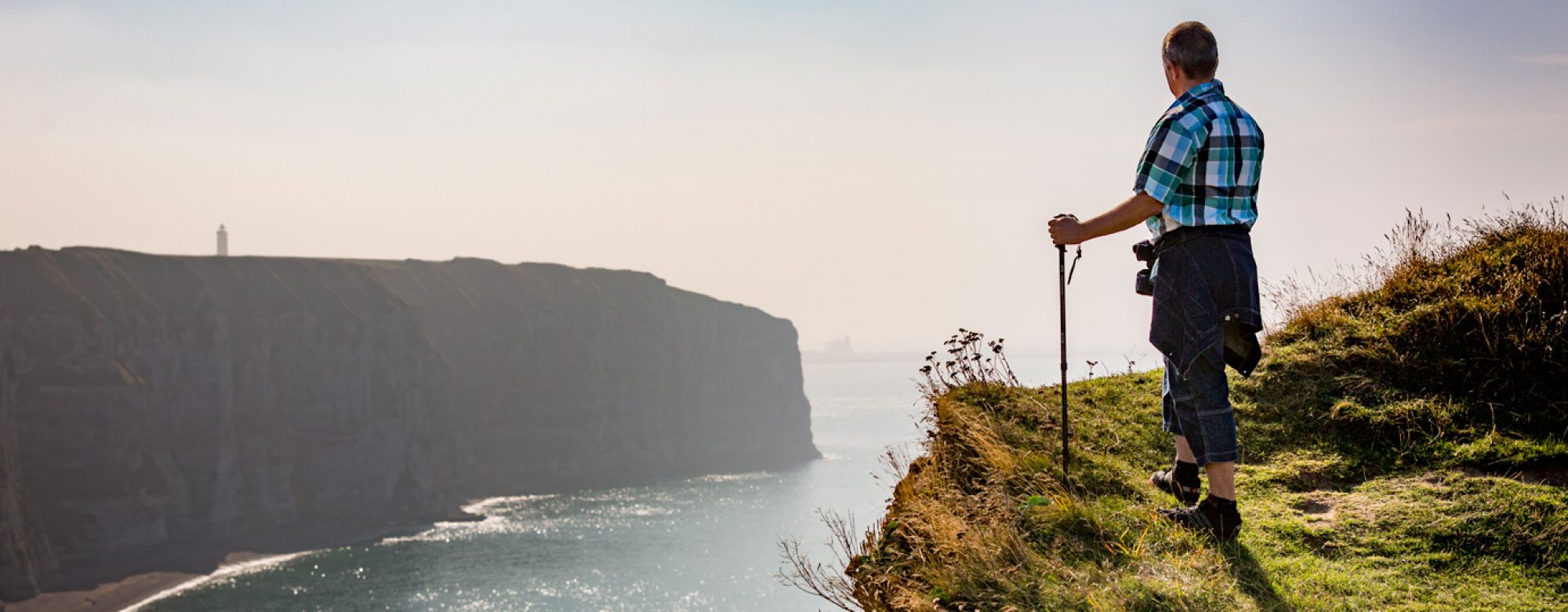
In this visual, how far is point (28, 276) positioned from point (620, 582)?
6191cm

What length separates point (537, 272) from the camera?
17550cm

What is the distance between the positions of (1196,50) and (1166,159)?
2.05 feet

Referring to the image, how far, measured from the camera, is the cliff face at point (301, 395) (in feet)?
295

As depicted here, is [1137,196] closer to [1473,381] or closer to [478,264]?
[1473,381]

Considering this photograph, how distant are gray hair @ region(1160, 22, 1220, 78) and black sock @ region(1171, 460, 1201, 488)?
219cm

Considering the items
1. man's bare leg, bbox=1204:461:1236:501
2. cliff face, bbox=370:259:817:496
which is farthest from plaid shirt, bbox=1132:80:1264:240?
cliff face, bbox=370:259:817:496

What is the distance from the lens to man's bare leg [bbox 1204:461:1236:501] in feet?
18.0

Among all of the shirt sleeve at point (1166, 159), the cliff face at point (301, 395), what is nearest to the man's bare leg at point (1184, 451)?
the shirt sleeve at point (1166, 159)

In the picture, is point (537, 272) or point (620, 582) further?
point (537, 272)

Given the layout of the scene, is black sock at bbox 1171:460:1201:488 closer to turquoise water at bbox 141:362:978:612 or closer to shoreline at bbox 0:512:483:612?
turquoise water at bbox 141:362:978:612

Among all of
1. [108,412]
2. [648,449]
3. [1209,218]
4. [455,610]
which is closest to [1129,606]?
[1209,218]

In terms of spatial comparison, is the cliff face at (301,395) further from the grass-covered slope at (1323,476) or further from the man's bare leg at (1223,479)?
the man's bare leg at (1223,479)

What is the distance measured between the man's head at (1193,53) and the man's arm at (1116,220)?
2.15 ft

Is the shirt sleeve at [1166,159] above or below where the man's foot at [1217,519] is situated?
above
